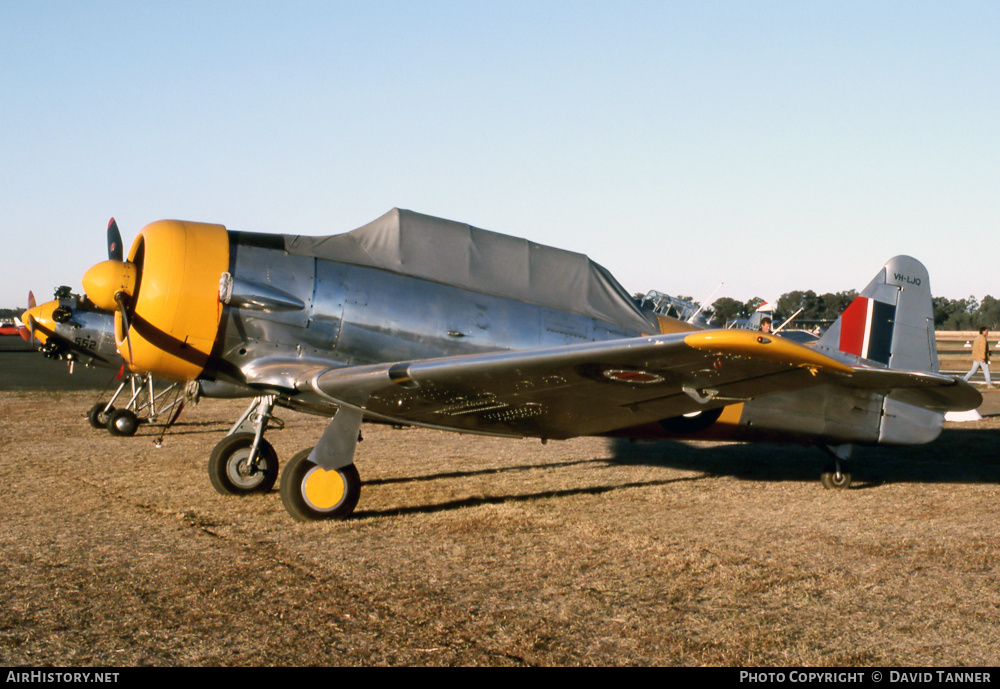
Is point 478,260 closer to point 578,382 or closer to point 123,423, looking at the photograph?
point 578,382

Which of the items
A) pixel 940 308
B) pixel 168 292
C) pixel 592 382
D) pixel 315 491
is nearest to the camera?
pixel 592 382

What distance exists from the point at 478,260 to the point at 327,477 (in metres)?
1.97

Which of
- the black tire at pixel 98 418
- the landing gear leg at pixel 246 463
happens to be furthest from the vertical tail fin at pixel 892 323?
the black tire at pixel 98 418

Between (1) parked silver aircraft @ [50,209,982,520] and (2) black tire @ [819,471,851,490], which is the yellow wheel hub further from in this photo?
(2) black tire @ [819,471,851,490]

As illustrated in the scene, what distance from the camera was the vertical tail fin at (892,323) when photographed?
6855 millimetres

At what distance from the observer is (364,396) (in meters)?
5.09

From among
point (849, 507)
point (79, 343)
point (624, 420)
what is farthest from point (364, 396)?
point (79, 343)

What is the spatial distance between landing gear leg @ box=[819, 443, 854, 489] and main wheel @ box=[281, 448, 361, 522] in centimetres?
405

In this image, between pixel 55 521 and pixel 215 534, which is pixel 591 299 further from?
pixel 55 521

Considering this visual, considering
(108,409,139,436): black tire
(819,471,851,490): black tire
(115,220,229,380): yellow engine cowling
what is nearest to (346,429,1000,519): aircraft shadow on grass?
(819,471,851,490): black tire

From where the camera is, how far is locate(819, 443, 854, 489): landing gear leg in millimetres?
6754

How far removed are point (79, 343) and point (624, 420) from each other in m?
→ 8.54

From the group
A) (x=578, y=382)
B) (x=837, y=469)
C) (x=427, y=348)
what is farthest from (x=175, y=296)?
(x=837, y=469)

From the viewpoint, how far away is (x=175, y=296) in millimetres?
5457
